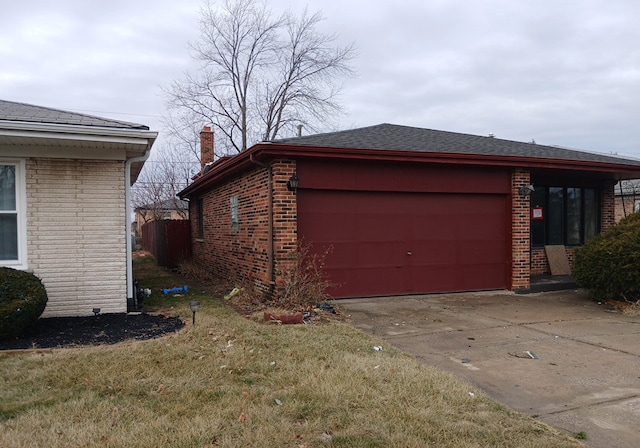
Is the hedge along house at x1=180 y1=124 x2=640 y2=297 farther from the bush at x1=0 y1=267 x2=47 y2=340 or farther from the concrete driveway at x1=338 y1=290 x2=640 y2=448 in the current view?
the bush at x1=0 y1=267 x2=47 y2=340

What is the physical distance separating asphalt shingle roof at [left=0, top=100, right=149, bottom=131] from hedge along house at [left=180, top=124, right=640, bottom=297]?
2385mm

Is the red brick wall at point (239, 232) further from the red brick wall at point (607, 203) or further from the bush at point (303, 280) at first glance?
the red brick wall at point (607, 203)

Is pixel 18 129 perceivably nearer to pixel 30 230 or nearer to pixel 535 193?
pixel 30 230

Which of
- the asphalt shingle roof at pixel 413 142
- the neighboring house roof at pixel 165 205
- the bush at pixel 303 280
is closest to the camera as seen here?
the bush at pixel 303 280

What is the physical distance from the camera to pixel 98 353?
5.57 metres

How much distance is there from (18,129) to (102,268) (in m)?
2.40

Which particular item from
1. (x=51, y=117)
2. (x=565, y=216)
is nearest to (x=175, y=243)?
(x=51, y=117)

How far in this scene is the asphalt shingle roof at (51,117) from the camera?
7.09 metres

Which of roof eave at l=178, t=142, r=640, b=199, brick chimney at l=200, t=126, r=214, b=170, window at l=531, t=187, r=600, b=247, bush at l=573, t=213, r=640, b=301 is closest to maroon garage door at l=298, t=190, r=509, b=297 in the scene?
roof eave at l=178, t=142, r=640, b=199

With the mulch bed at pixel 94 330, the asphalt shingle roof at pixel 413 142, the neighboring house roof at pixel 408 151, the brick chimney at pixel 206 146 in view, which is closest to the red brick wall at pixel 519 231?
the neighboring house roof at pixel 408 151

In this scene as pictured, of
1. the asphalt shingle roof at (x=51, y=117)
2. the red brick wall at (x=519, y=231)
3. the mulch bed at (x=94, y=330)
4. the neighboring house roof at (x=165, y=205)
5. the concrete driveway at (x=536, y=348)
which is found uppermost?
the asphalt shingle roof at (x=51, y=117)

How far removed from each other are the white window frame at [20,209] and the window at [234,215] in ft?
15.7

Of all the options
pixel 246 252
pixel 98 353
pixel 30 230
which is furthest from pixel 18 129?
pixel 246 252

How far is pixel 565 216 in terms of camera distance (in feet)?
45.2
